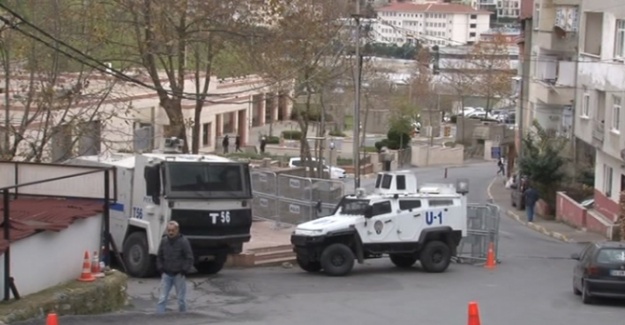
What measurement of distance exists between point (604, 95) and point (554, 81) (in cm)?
1310

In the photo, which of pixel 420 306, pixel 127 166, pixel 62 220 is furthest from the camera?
pixel 127 166

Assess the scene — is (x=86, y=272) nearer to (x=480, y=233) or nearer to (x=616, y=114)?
(x=480, y=233)

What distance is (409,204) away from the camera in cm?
2866

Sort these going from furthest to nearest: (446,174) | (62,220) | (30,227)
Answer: (446,174)
(62,220)
(30,227)

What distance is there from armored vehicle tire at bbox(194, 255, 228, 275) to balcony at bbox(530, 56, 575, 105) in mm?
31073

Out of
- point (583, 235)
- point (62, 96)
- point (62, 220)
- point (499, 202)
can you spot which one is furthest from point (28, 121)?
point (499, 202)

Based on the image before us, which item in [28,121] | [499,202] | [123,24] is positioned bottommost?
[499,202]

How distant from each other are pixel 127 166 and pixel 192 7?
9.78 meters

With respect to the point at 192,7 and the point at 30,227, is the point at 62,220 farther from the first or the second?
the point at 192,7

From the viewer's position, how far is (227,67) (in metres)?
42.0

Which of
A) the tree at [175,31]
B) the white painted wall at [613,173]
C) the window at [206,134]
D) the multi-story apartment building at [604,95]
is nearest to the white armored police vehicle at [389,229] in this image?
the tree at [175,31]

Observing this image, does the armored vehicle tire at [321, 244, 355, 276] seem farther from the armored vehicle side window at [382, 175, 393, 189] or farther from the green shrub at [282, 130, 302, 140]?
the green shrub at [282, 130, 302, 140]

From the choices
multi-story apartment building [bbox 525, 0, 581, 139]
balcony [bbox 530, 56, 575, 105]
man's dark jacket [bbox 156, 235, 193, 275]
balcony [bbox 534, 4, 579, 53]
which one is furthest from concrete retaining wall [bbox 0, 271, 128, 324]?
balcony [bbox 534, 4, 579, 53]

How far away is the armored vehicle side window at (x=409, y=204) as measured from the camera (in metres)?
28.6
